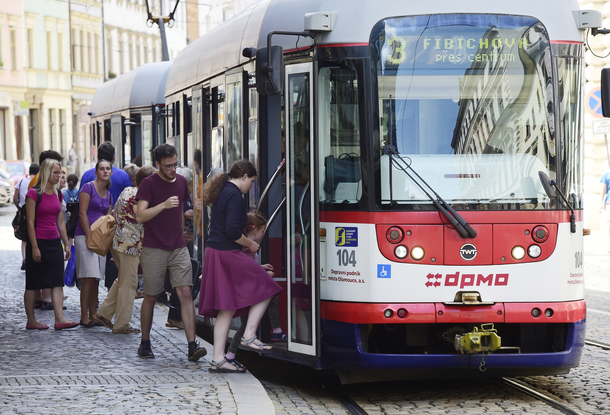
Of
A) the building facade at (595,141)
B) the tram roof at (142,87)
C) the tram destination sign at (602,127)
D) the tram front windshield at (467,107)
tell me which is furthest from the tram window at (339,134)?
the building facade at (595,141)

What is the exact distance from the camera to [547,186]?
7.55 m

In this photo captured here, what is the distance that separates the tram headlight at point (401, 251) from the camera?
292 inches

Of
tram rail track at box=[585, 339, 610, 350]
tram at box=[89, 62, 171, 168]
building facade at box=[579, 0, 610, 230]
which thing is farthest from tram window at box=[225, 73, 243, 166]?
building facade at box=[579, 0, 610, 230]

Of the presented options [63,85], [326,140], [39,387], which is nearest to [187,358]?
[39,387]

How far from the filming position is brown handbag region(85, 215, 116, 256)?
34.6 feet

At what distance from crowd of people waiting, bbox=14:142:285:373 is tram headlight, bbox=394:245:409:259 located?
3.49ft

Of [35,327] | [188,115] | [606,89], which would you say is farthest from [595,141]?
[606,89]

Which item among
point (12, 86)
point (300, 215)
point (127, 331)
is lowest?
point (127, 331)

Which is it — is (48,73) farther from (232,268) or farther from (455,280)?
(455,280)

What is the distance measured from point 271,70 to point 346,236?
1227mm

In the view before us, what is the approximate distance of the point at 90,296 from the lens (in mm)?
10969

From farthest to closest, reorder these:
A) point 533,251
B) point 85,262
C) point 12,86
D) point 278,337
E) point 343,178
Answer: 1. point 12,86
2. point 85,262
3. point 278,337
4. point 343,178
5. point 533,251

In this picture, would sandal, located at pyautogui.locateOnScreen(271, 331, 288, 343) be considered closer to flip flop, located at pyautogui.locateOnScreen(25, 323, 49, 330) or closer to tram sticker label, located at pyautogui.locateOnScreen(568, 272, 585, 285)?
tram sticker label, located at pyautogui.locateOnScreen(568, 272, 585, 285)

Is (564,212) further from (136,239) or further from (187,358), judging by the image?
(136,239)
